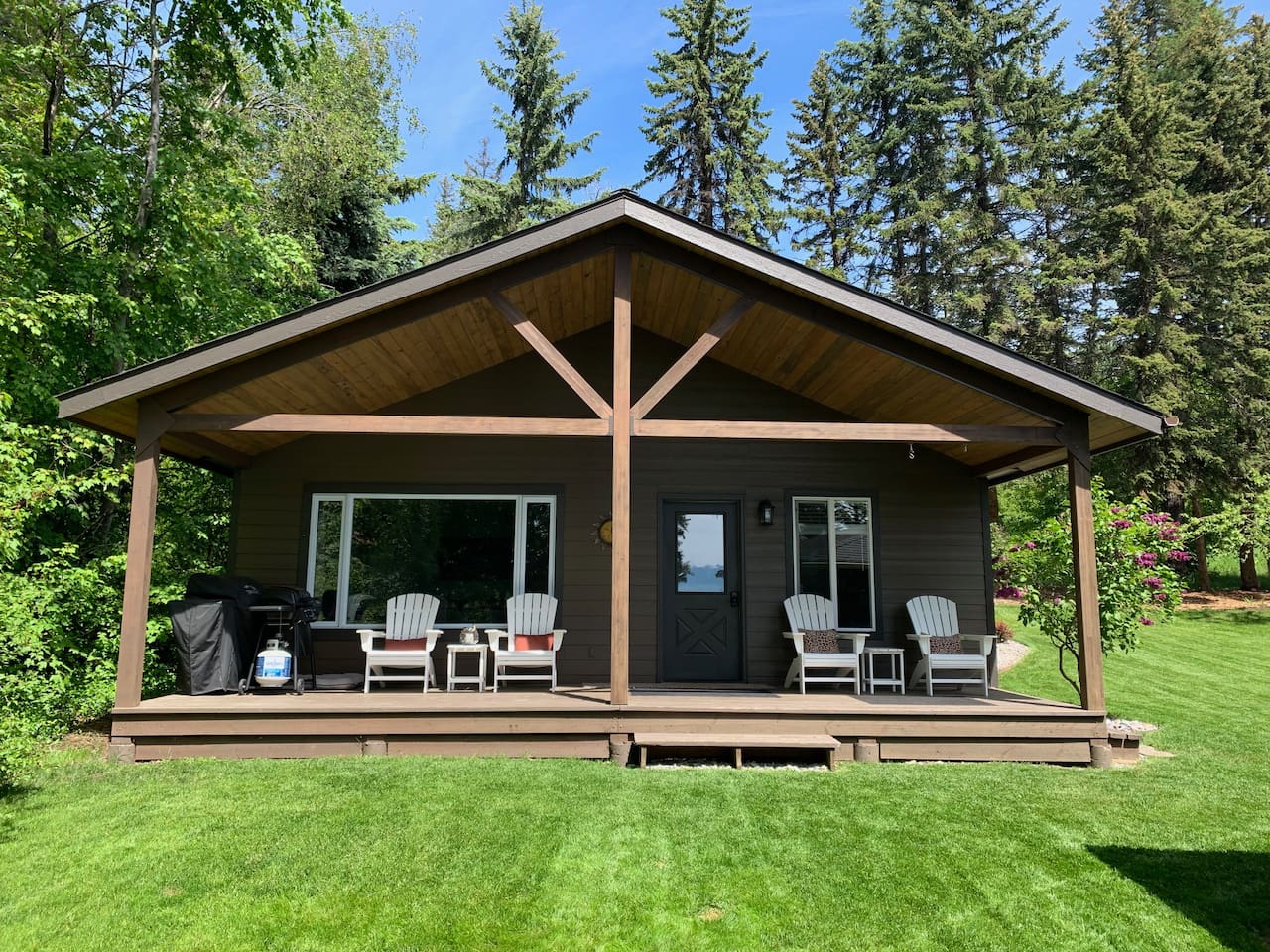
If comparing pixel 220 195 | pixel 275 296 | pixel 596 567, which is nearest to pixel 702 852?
pixel 596 567

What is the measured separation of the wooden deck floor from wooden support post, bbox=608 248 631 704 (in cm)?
28

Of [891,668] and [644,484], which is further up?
[644,484]

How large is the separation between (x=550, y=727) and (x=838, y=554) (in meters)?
3.47

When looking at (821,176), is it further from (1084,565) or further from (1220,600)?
(1084,565)

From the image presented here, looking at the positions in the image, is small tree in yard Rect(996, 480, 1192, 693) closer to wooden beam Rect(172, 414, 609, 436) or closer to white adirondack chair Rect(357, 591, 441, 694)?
wooden beam Rect(172, 414, 609, 436)

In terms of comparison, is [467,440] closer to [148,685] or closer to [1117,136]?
[148,685]

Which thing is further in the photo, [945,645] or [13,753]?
[945,645]

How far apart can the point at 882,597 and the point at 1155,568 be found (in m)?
2.23

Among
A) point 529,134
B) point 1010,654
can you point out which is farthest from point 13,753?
point 529,134

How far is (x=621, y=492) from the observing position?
17.3 feet

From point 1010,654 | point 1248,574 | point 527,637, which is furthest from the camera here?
point 1248,574

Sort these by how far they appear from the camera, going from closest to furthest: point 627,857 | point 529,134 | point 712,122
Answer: point 627,857 < point 529,134 < point 712,122

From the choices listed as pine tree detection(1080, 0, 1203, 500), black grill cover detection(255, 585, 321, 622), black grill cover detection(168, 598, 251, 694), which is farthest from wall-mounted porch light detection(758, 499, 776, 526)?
pine tree detection(1080, 0, 1203, 500)

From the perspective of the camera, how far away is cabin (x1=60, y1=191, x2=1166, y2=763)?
5.27 metres
